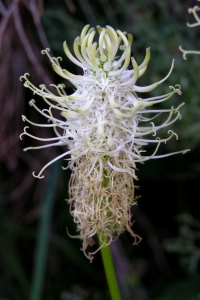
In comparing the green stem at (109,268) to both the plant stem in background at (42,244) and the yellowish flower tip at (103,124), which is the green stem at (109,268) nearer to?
the yellowish flower tip at (103,124)

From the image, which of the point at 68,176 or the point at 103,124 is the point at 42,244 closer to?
the point at 68,176

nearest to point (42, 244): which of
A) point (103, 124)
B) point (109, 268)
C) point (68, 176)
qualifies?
point (68, 176)

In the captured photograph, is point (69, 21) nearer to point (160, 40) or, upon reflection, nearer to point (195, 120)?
point (160, 40)

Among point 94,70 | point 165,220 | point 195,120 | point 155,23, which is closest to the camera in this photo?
point 94,70

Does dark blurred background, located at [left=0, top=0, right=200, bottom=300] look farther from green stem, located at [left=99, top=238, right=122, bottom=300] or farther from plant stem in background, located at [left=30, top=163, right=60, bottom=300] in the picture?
green stem, located at [left=99, top=238, right=122, bottom=300]

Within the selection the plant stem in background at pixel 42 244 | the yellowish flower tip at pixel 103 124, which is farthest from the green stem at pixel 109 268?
the plant stem in background at pixel 42 244

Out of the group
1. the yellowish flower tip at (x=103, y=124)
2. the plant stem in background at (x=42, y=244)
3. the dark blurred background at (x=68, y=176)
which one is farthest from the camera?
the dark blurred background at (x=68, y=176)

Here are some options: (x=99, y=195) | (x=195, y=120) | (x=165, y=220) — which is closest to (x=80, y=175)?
(x=99, y=195)

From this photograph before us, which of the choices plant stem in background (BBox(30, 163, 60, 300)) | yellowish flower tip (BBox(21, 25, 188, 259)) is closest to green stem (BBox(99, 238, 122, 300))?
yellowish flower tip (BBox(21, 25, 188, 259))
